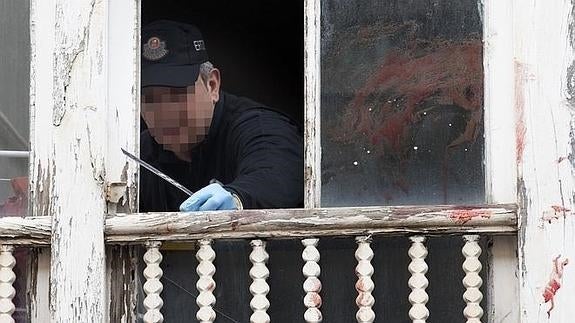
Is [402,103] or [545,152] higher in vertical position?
[402,103]

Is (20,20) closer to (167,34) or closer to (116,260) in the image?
(167,34)

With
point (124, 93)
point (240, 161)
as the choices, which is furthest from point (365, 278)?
point (124, 93)

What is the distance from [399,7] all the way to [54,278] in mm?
1350

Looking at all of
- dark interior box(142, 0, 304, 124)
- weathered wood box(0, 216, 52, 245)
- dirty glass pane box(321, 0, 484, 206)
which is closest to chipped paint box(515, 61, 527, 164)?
dirty glass pane box(321, 0, 484, 206)

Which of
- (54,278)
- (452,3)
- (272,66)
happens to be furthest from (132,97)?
(272,66)

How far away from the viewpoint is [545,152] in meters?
4.59

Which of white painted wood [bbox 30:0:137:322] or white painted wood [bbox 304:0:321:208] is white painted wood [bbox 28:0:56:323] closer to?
white painted wood [bbox 30:0:137:322]

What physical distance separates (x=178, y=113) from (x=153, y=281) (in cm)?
79

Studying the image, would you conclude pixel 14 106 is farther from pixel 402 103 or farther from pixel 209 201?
pixel 402 103

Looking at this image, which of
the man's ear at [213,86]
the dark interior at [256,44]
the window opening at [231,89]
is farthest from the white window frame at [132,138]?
the dark interior at [256,44]

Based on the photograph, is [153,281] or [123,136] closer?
[153,281]

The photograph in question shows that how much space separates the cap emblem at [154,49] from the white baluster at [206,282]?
79cm

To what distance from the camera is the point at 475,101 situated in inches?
188

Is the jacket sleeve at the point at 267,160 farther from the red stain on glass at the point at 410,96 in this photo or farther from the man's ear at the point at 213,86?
the red stain on glass at the point at 410,96
